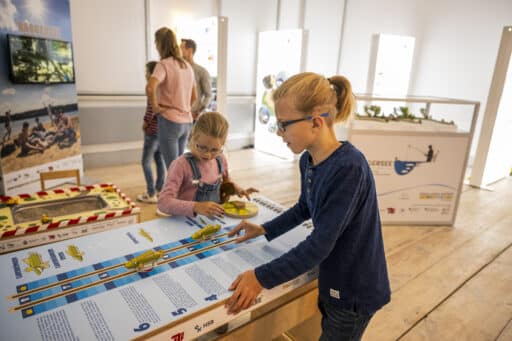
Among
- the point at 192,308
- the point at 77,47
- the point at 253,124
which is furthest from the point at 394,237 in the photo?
the point at 77,47

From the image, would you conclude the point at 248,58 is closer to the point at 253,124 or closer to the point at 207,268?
the point at 253,124

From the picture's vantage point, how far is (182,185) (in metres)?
1.71

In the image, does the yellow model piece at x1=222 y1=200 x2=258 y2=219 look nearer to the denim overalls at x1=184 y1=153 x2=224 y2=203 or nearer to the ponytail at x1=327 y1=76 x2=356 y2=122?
the denim overalls at x1=184 y1=153 x2=224 y2=203

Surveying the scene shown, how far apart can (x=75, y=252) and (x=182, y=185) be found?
633 mm

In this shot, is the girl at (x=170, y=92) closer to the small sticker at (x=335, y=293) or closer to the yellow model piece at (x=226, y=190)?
the yellow model piece at (x=226, y=190)

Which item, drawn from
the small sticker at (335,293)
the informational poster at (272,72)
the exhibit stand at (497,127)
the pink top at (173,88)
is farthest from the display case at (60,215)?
the exhibit stand at (497,127)

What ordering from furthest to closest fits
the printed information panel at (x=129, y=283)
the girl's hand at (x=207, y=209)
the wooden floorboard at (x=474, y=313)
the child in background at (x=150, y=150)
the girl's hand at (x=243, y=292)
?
the child in background at (x=150, y=150) < the wooden floorboard at (x=474, y=313) < the girl's hand at (x=207, y=209) < the girl's hand at (x=243, y=292) < the printed information panel at (x=129, y=283)

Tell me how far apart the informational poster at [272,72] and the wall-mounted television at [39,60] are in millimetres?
2436

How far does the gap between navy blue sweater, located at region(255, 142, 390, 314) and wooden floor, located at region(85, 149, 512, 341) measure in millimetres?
403

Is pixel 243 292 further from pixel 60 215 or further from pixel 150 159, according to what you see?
pixel 150 159

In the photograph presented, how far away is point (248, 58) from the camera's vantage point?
5.70 metres

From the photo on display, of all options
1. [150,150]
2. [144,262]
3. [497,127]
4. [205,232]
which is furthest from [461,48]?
[144,262]

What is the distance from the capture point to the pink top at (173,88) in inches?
112

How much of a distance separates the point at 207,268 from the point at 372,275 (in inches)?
20.0
